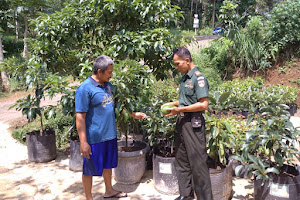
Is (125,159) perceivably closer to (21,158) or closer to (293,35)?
(21,158)

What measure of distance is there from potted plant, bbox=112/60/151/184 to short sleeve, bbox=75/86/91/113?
0.43 m

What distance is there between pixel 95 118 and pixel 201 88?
117cm

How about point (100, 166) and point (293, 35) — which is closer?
point (100, 166)

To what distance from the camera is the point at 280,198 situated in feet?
8.04

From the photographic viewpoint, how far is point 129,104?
122 inches

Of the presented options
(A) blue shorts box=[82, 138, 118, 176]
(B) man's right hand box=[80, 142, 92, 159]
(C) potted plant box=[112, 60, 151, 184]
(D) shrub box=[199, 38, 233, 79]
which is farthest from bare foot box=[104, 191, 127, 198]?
(D) shrub box=[199, 38, 233, 79]

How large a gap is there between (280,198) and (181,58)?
170 cm

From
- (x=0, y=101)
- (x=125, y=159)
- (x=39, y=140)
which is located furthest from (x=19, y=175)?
(x=0, y=101)

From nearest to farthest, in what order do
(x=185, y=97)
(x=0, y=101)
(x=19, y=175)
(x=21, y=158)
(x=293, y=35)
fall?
(x=185, y=97)
(x=19, y=175)
(x=21, y=158)
(x=293, y=35)
(x=0, y=101)

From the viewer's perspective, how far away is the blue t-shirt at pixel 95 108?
2.60 meters

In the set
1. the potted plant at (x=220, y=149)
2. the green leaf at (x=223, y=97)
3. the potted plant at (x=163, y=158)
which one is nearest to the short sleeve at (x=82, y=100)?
the potted plant at (x=163, y=158)

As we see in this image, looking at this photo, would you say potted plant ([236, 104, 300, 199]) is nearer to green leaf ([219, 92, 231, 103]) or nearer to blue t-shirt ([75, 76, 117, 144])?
green leaf ([219, 92, 231, 103])

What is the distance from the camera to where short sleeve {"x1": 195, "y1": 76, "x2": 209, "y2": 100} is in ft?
8.07

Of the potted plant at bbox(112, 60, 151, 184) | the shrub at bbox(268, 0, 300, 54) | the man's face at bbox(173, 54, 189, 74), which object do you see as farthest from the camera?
the shrub at bbox(268, 0, 300, 54)
